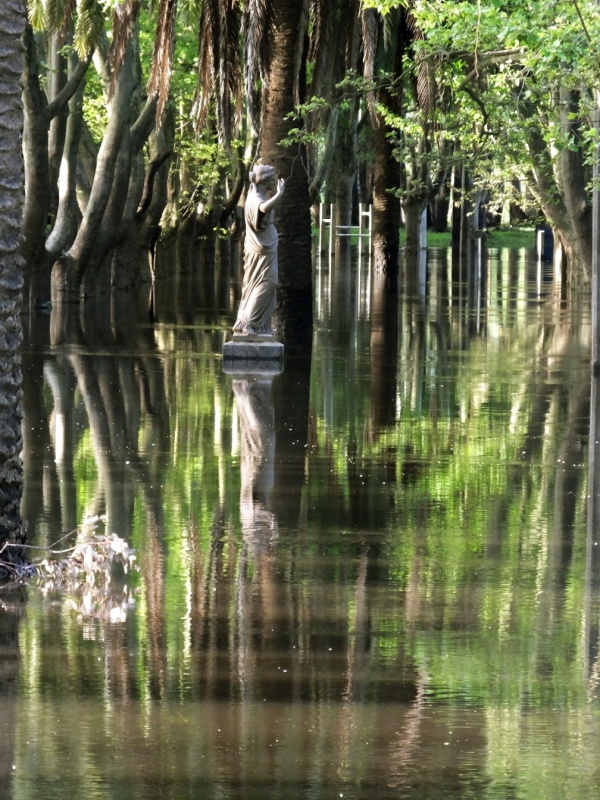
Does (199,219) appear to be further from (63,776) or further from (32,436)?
(63,776)

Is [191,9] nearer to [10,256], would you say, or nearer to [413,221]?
[10,256]

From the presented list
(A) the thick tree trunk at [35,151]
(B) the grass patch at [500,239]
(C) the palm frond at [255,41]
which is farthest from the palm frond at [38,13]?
(B) the grass patch at [500,239]

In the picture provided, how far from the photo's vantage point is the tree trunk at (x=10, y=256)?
26.5 ft

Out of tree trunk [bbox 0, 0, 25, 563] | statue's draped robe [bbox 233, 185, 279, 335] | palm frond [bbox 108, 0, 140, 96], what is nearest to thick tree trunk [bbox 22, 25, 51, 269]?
palm frond [bbox 108, 0, 140, 96]

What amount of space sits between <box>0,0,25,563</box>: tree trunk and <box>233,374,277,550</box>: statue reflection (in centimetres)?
145

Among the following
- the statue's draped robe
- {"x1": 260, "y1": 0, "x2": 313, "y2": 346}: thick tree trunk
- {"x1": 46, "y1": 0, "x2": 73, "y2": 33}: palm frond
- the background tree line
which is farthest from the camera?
{"x1": 46, "y1": 0, "x2": 73, "y2": 33}: palm frond

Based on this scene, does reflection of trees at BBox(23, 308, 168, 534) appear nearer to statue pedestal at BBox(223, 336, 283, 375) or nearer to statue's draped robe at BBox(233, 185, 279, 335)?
statue pedestal at BBox(223, 336, 283, 375)

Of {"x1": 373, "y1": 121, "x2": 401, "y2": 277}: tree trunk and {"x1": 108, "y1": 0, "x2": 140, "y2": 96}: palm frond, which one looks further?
{"x1": 373, "y1": 121, "x2": 401, "y2": 277}: tree trunk

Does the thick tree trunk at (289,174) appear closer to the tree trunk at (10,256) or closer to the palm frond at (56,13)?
the palm frond at (56,13)

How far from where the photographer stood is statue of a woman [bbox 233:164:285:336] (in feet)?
61.9

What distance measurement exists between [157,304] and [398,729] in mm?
27662

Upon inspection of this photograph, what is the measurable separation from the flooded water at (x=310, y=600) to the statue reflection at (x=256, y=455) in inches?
1.5

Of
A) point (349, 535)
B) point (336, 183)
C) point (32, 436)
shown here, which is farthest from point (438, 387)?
point (336, 183)

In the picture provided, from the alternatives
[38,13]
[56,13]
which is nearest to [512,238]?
[38,13]
